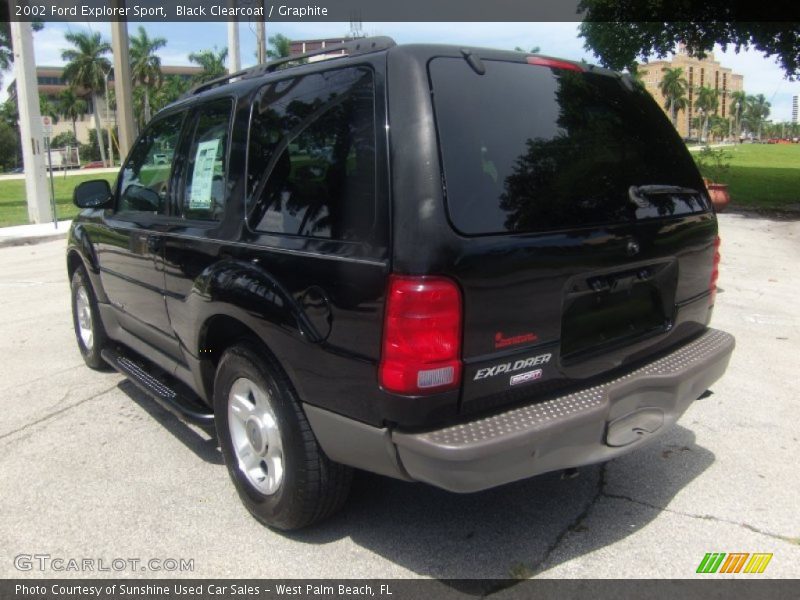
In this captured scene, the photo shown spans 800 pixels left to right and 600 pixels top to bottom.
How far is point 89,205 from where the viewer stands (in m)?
4.48

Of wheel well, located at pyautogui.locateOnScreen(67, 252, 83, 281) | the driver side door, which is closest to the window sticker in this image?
the driver side door

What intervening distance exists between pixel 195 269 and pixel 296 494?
48.1 inches

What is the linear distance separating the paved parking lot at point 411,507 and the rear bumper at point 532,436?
0.52m

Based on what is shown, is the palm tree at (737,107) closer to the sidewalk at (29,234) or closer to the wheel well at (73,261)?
the sidewalk at (29,234)

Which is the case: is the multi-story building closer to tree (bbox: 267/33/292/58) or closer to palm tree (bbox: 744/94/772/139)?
tree (bbox: 267/33/292/58)

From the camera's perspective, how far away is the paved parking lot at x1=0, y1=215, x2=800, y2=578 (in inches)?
112

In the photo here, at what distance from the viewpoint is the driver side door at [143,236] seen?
386cm

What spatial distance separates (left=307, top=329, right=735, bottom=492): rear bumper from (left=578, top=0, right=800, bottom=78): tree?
16.8 meters

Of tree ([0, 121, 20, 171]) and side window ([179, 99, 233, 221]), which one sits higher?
tree ([0, 121, 20, 171])

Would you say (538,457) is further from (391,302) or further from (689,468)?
(689,468)

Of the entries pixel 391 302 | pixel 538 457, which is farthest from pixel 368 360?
pixel 538 457

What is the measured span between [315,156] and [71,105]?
322 ft

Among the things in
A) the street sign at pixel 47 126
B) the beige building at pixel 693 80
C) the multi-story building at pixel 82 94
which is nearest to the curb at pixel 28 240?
the street sign at pixel 47 126

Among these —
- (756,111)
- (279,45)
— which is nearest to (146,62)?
(279,45)
